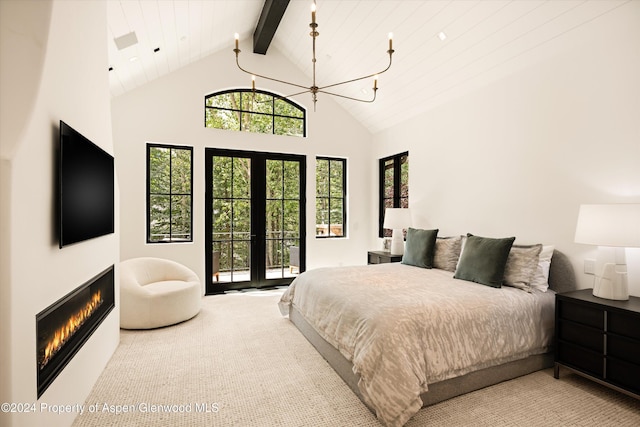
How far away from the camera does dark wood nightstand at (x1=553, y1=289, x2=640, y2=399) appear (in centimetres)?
205

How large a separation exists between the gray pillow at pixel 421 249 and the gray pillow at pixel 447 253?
0.20 feet

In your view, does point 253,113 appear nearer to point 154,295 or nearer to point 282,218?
point 282,218

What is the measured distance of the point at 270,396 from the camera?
87.3 inches

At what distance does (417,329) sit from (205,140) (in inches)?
159

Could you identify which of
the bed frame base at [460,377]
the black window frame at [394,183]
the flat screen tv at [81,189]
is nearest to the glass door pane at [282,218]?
the black window frame at [394,183]

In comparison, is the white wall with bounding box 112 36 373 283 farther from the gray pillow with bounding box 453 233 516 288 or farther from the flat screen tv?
the gray pillow with bounding box 453 233 516 288

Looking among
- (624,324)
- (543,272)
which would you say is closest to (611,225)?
(624,324)

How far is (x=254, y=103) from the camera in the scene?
17.2 ft

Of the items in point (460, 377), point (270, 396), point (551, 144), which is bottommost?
point (270, 396)

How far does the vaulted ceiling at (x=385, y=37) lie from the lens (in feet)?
9.40

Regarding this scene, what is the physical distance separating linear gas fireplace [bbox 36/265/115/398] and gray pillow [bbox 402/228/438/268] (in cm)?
307

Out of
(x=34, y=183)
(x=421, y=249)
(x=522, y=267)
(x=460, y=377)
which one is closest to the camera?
(x=34, y=183)

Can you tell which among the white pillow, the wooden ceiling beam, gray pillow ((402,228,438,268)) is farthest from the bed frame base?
the wooden ceiling beam

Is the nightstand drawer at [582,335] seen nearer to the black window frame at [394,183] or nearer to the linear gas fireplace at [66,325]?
A: the black window frame at [394,183]
